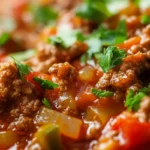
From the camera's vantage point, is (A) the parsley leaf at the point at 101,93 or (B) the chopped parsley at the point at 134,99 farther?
(A) the parsley leaf at the point at 101,93

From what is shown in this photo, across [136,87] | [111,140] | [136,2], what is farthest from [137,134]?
[136,2]

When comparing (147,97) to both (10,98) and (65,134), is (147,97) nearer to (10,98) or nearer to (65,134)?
(65,134)

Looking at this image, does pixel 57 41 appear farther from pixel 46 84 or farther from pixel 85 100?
pixel 85 100

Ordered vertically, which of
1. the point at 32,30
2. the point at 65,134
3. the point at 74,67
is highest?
the point at 32,30

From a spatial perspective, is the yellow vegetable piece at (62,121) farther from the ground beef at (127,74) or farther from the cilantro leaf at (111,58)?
the cilantro leaf at (111,58)

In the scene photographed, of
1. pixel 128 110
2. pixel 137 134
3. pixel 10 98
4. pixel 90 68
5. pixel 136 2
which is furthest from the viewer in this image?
pixel 136 2

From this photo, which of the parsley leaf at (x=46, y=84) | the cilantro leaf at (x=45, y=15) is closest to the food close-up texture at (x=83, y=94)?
the parsley leaf at (x=46, y=84)

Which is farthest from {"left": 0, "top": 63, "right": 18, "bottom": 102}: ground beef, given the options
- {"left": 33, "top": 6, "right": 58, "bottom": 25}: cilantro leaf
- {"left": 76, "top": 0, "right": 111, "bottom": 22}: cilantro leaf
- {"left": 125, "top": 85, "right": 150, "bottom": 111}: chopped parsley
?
{"left": 33, "top": 6, "right": 58, "bottom": 25}: cilantro leaf

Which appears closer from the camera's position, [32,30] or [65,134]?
[65,134]
